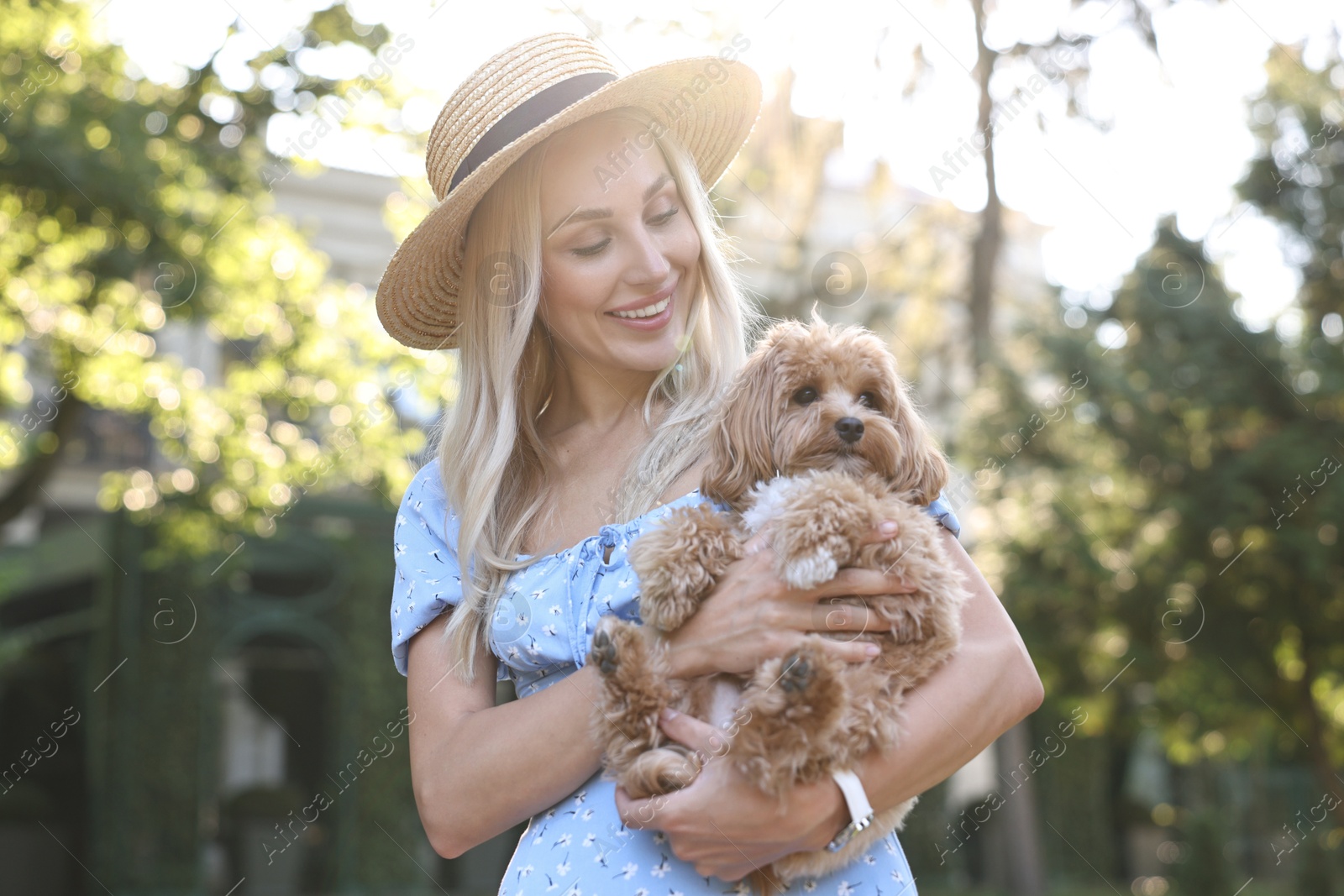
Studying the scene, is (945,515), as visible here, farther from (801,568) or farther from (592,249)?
(592,249)

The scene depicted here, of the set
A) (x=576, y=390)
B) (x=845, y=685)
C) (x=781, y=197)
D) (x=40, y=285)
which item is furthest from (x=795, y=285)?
(x=845, y=685)

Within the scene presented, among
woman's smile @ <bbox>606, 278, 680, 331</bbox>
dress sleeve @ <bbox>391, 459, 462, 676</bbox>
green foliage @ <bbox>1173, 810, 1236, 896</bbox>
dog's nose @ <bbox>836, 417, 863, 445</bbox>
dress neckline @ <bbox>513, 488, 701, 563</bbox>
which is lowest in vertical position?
green foliage @ <bbox>1173, 810, 1236, 896</bbox>

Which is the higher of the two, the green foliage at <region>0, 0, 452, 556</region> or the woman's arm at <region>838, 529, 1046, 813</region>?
the woman's arm at <region>838, 529, 1046, 813</region>

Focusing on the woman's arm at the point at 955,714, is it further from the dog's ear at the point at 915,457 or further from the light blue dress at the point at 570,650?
the dog's ear at the point at 915,457

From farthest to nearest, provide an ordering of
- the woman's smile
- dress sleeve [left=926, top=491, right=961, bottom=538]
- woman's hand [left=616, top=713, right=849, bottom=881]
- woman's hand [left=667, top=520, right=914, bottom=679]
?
the woman's smile → dress sleeve [left=926, top=491, right=961, bottom=538] → woman's hand [left=667, top=520, right=914, bottom=679] → woman's hand [left=616, top=713, right=849, bottom=881]

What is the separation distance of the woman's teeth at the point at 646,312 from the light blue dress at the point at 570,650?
481mm

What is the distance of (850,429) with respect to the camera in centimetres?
280

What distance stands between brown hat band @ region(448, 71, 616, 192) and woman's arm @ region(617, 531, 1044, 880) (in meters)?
1.60

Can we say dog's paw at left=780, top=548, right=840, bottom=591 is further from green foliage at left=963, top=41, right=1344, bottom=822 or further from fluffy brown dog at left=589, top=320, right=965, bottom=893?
green foliage at left=963, top=41, right=1344, bottom=822

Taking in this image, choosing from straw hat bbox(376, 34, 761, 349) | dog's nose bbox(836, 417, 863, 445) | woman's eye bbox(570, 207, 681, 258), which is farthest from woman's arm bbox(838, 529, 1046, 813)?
straw hat bbox(376, 34, 761, 349)

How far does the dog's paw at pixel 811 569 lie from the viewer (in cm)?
241

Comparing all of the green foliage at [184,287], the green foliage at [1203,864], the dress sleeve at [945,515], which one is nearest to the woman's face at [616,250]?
the dress sleeve at [945,515]

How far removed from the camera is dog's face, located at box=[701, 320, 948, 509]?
9.20ft

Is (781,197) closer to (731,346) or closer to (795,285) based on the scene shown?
(795,285)
